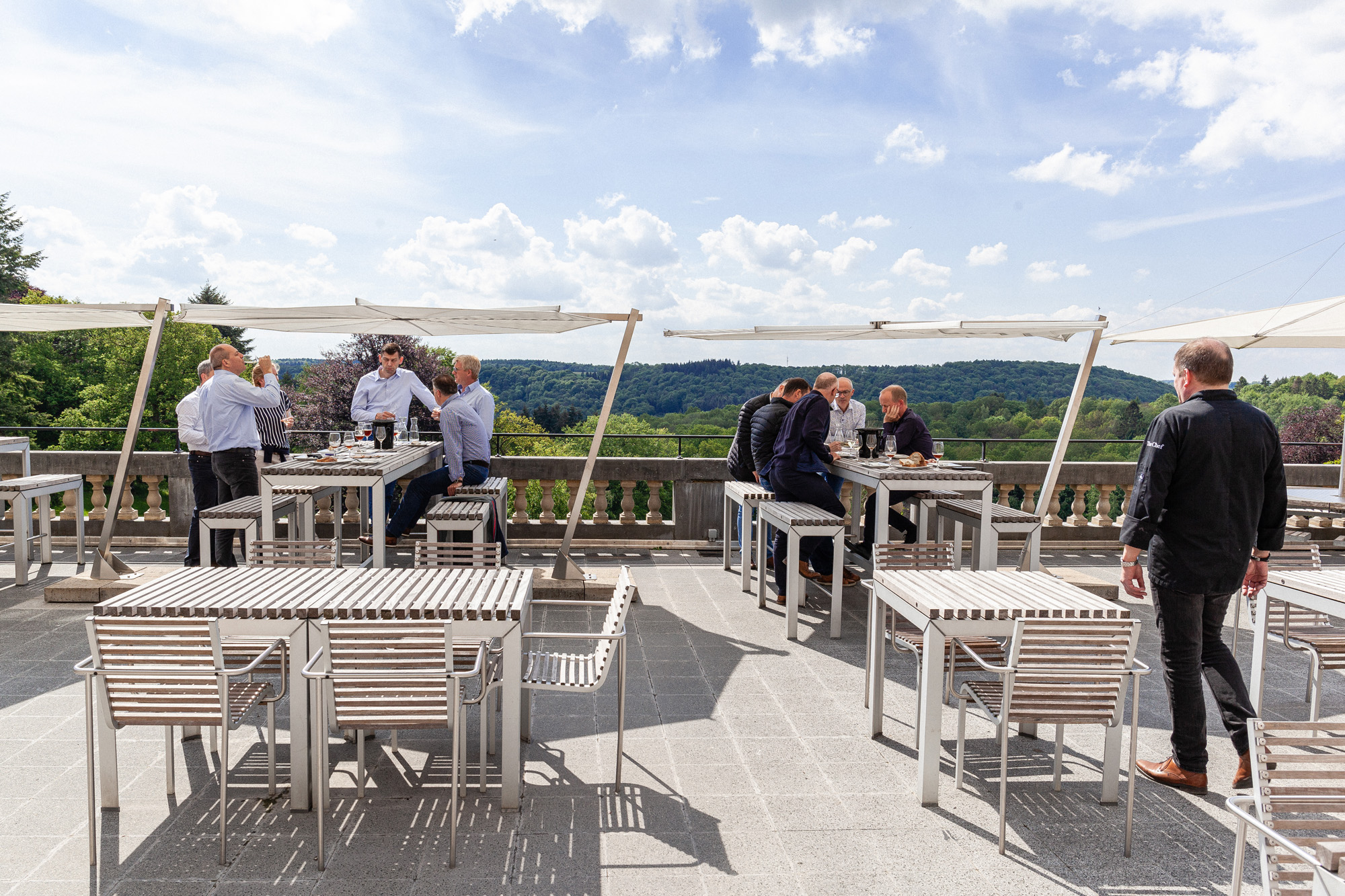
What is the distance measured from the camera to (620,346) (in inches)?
255

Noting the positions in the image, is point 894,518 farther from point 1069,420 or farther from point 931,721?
point 931,721

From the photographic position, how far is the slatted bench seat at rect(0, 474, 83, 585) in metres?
6.85

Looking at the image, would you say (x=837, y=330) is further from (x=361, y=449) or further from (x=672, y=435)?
(x=361, y=449)

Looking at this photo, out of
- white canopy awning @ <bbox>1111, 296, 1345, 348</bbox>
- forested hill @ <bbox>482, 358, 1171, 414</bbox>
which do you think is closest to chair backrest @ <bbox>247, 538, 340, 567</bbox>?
white canopy awning @ <bbox>1111, 296, 1345, 348</bbox>

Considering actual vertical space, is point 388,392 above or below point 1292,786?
above

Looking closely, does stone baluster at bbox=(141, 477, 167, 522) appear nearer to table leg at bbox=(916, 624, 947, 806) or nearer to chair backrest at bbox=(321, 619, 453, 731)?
chair backrest at bbox=(321, 619, 453, 731)

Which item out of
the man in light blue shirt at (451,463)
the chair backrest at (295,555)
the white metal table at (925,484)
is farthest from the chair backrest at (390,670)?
the man in light blue shirt at (451,463)

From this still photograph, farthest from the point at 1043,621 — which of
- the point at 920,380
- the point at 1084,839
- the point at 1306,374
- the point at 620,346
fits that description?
the point at 1306,374

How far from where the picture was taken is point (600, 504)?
365 inches

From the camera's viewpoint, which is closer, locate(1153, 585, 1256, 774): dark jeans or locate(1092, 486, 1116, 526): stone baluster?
locate(1153, 585, 1256, 774): dark jeans

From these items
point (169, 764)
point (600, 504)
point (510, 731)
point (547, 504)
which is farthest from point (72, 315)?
point (510, 731)

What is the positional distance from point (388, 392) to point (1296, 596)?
7.57 metres

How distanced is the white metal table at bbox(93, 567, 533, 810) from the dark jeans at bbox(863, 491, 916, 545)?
15.6ft

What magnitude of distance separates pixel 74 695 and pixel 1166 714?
565 cm
